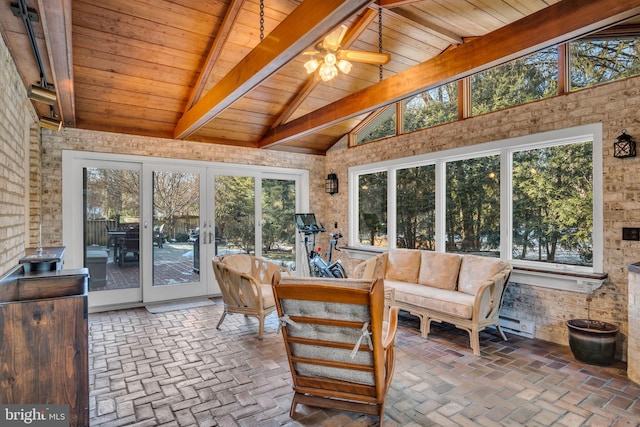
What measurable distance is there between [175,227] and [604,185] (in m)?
5.65

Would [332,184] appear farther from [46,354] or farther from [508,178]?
[46,354]

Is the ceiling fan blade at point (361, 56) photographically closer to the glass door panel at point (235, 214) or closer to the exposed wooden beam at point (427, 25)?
the exposed wooden beam at point (427, 25)

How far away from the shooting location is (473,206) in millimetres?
4820

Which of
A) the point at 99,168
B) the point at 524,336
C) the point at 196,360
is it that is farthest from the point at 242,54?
the point at 524,336

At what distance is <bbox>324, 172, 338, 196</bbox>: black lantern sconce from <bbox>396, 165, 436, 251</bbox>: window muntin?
4.77ft

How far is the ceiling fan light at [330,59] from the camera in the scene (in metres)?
3.60

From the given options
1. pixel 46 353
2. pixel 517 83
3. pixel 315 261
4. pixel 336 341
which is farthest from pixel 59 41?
pixel 517 83

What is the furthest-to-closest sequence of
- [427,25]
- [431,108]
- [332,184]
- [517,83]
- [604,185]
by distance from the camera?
[332,184] < [431,108] < [427,25] < [517,83] < [604,185]

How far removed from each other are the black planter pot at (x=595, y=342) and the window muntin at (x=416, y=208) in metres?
2.15

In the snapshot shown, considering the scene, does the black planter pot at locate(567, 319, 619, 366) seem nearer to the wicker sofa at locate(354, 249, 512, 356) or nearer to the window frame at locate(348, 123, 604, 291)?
the window frame at locate(348, 123, 604, 291)

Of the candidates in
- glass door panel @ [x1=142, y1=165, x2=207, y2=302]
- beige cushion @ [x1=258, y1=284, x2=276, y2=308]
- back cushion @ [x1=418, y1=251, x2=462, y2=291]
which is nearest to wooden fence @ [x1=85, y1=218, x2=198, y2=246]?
glass door panel @ [x1=142, y1=165, x2=207, y2=302]

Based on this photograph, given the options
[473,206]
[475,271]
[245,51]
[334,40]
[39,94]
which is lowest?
[475,271]

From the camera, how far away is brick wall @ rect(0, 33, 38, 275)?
2.65 m

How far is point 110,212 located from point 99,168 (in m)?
0.66
